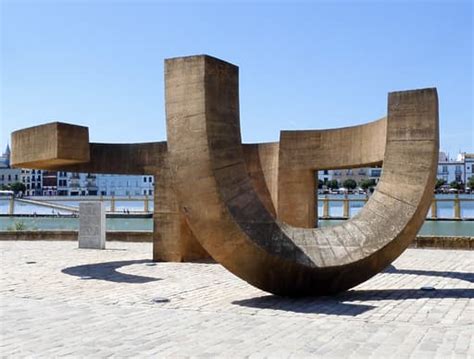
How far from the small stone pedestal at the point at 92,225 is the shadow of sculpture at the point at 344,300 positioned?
1152 centimetres

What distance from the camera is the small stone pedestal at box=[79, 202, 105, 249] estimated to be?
20281 millimetres

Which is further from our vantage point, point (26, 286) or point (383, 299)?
point (26, 286)

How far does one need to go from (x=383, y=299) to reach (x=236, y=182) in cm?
312

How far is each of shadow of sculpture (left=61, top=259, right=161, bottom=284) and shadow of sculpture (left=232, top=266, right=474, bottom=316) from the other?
371 centimetres

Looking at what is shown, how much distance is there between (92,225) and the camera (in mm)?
20578

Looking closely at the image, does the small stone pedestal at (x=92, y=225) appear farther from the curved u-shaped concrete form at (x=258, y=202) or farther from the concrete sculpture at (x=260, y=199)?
the curved u-shaped concrete form at (x=258, y=202)

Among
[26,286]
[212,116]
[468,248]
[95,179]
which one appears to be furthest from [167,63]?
[95,179]

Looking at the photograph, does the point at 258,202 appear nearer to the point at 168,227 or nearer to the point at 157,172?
the point at 168,227

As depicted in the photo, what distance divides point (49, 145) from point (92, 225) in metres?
7.54

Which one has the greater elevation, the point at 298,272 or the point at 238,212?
Answer: the point at 238,212

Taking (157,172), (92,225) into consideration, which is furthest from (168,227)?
(92,225)

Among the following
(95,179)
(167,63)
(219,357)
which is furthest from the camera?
(95,179)

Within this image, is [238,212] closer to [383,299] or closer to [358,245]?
[358,245]

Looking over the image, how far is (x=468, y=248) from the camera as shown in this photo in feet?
62.7
